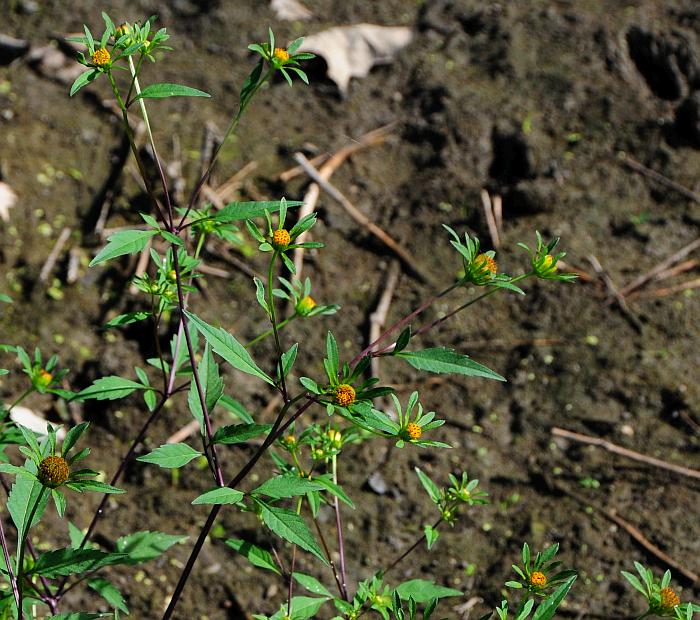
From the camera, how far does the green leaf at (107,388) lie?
228 centimetres

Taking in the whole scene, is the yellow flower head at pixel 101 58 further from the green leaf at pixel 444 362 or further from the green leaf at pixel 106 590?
the green leaf at pixel 106 590

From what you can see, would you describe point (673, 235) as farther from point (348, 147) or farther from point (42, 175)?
point (42, 175)

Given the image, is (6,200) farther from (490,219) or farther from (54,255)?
(490,219)

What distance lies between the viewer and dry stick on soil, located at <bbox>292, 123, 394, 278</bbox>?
399 centimetres

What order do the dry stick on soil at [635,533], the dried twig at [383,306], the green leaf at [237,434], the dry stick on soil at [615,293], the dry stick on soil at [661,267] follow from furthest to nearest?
the dry stick on soil at [661,267], the dry stick on soil at [615,293], the dried twig at [383,306], the dry stick on soil at [635,533], the green leaf at [237,434]

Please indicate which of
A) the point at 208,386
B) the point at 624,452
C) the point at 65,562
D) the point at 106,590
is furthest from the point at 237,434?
the point at 624,452

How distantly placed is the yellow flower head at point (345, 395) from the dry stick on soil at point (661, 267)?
8.32ft

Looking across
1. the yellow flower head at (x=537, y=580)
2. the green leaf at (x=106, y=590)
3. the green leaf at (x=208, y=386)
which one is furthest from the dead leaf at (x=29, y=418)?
the yellow flower head at (x=537, y=580)

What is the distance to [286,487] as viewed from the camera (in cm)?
189

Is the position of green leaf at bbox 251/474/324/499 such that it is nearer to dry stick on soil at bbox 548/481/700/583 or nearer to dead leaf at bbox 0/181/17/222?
dry stick on soil at bbox 548/481/700/583

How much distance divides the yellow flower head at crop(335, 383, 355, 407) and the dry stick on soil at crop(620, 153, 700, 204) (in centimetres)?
316

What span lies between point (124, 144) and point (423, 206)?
162 centimetres

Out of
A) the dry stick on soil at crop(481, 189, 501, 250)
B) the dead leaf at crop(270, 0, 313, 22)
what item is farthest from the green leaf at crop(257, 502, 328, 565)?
the dead leaf at crop(270, 0, 313, 22)

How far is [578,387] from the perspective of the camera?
3.62m
